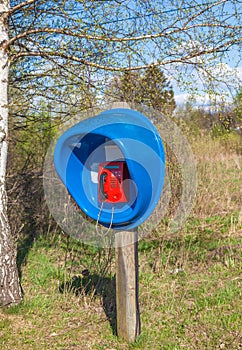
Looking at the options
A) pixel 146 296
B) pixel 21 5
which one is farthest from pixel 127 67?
pixel 146 296

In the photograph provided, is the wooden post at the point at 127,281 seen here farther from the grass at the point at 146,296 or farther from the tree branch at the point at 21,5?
the tree branch at the point at 21,5

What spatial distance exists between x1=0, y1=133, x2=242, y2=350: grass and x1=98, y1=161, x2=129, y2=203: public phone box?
3.91ft

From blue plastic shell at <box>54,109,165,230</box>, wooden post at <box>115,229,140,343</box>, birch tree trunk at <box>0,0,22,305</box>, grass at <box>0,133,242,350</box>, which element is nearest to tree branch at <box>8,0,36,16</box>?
birch tree trunk at <box>0,0,22,305</box>

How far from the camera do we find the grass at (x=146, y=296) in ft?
10.9

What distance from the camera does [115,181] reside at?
2816 millimetres

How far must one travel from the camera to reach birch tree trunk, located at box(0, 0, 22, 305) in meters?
3.71

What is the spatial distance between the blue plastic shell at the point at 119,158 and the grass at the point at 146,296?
1.09 m

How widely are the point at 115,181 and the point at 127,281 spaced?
0.78 m

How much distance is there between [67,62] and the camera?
393cm

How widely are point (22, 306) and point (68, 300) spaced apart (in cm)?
45

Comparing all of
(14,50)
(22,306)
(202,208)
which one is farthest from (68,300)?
(202,208)

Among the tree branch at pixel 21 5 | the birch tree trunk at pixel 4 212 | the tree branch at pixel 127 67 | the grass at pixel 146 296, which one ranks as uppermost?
the tree branch at pixel 21 5

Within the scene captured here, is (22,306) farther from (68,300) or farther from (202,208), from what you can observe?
(202,208)

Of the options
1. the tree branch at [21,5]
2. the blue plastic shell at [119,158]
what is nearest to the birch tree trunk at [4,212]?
the tree branch at [21,5]
